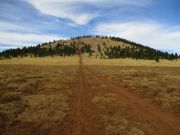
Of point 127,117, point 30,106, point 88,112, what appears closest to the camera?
point 127,117

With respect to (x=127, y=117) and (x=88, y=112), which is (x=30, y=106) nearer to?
(x=88, y=112)

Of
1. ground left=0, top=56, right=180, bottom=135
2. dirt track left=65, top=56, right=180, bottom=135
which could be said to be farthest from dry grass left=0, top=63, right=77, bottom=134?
dirt track left=65, top=56, right=180, bottom=135

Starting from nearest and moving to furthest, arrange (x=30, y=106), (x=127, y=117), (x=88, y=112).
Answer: (x=127, y=117) → (x=88, y=112) → (x=30, y=106)

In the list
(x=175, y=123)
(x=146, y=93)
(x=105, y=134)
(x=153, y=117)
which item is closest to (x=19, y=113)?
(x=105, y=134)

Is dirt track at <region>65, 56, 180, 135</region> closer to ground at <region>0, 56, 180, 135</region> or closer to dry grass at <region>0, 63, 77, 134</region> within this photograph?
ground at <region>0, 56, 180, 135</region>

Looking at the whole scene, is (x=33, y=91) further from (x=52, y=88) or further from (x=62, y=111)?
(x=62, y=111)

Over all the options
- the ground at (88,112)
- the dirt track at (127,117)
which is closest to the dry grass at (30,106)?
the ground at (88,112)

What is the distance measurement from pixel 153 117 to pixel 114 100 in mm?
5066

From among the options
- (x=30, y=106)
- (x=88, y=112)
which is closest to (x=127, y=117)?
(x=88, y=112)

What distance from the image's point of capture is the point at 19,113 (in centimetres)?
1609

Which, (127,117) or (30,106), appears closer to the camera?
(127,117)

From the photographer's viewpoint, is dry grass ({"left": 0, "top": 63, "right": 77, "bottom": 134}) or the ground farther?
dry grass ({"left": 0, "top": 63, "right": 77, "bottom": 134})

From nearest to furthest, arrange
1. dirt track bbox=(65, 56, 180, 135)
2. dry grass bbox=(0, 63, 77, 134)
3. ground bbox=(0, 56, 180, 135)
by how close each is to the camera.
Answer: dirt track bbox=(65, 56, 180, 135) → ground bbox=(0, 56, 180, 135) → dry grass bbox=(0, 63, 77, 134)

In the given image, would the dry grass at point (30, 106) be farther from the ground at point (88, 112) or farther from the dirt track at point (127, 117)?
the dirt track at point (127, 117)
